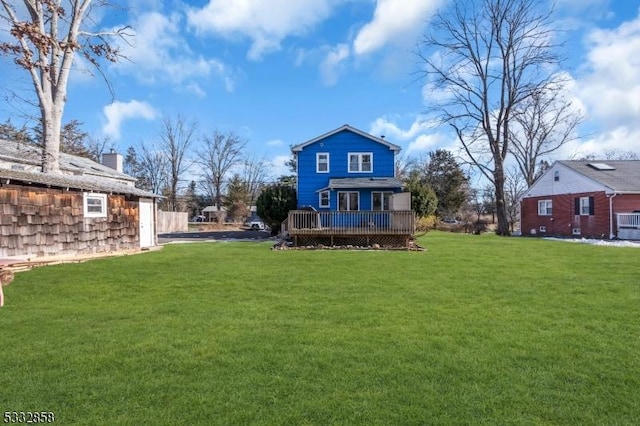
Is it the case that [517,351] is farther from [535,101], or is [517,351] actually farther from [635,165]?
[535,101]

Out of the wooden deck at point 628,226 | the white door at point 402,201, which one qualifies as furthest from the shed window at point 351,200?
the wooden deck at point 628,226

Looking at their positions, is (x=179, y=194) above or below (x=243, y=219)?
above

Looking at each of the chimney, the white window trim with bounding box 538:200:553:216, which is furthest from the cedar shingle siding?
the white window trim with bounding box 538:200:553:216

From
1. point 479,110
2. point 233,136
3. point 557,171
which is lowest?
point 557,171

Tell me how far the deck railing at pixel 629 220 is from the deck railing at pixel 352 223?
1391cm

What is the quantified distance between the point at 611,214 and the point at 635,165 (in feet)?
21.5

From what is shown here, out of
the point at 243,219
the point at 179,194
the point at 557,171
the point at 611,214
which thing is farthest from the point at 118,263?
the point at 179,194

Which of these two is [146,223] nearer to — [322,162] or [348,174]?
[322,162]

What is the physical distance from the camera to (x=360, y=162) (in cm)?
2444

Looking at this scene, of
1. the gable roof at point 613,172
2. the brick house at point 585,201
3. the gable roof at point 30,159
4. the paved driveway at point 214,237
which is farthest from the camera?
the paved driveway at point 214,237

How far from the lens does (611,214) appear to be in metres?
23.5

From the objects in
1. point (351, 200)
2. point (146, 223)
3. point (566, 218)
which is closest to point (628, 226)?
point (566, 218)

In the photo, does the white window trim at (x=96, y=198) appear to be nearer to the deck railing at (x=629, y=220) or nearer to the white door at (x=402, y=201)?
the white door at (x=402, y=201)

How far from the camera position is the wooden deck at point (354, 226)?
17.5 m
